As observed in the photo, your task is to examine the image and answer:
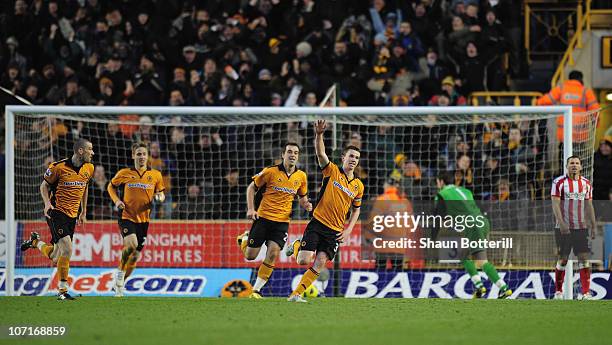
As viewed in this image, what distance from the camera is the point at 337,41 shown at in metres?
18.8

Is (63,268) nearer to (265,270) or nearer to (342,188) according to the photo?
(265,270)

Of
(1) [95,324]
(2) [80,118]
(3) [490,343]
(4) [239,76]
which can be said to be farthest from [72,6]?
(3) [490,343]

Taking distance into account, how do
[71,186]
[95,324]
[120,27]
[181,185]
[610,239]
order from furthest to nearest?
[120,27]
[181,185]
[610,239]
[71,186]
[95,324]

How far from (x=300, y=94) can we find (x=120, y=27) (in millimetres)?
3816

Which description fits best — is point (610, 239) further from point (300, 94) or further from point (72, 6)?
point (72, 6)

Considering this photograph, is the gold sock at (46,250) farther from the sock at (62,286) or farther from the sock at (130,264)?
the sock at (62,286)

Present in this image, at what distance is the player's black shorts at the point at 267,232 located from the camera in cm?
1338

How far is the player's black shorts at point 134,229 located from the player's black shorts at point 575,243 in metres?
5.07

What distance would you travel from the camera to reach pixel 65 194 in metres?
13.2

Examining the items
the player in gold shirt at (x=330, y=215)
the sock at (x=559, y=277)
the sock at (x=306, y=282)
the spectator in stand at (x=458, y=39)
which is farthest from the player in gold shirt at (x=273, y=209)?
the spectator in stand at (x=458, y=39)

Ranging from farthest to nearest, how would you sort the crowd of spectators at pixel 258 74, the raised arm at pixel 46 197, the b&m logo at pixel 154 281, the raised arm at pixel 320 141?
the crowd of spectators at pixel 258 74
the b&m logo at pixel 154 281
the raised arm at pixel 46 197
the raised arm at pixel 320 141

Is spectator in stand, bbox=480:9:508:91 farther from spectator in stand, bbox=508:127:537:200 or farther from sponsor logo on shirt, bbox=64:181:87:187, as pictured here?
sponsor logo on shirt, bbox=64:181:87:187

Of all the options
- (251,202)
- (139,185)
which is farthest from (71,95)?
(251,202)

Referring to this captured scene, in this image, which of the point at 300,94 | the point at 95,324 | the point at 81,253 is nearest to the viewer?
the point at 95,324
